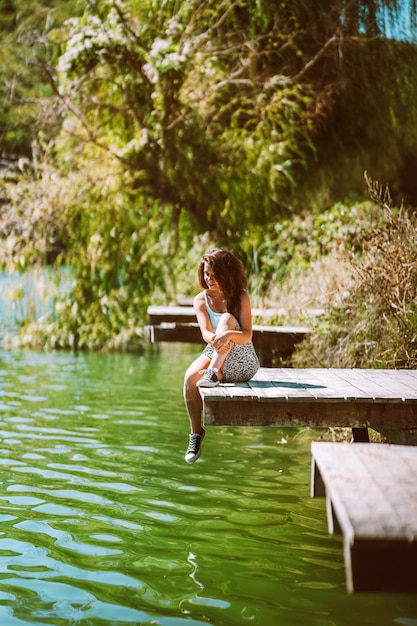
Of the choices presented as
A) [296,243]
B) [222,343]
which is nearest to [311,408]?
[222,343]

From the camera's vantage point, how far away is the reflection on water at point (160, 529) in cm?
416

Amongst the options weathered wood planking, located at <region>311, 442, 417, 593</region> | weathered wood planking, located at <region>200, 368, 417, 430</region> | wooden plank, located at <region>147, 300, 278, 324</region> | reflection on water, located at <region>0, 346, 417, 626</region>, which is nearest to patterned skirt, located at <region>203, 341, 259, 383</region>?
weathered wood planking, located at <region>200, 368, 417, 430</region>

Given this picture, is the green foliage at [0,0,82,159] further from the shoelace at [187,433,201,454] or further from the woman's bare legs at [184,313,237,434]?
the shoelace at [187,433,201,454]

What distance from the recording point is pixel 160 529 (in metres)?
5.38

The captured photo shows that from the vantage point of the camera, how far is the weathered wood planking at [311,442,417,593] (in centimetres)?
281

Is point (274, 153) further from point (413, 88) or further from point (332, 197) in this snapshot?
point (413, 88)

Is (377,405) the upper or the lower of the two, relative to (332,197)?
lower

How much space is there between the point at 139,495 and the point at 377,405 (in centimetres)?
203

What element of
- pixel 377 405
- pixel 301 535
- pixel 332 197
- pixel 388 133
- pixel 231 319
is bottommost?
pixel 301 535

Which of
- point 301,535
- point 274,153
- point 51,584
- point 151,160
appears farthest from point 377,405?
point 151,160

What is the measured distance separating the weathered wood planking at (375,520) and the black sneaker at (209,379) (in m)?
1.72

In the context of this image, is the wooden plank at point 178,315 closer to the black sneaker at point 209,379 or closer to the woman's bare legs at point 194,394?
the woman's bare legs at point 194,394

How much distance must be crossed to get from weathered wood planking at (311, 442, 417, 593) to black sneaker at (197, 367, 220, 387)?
172cm

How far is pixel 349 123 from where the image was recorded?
49.1 feet
